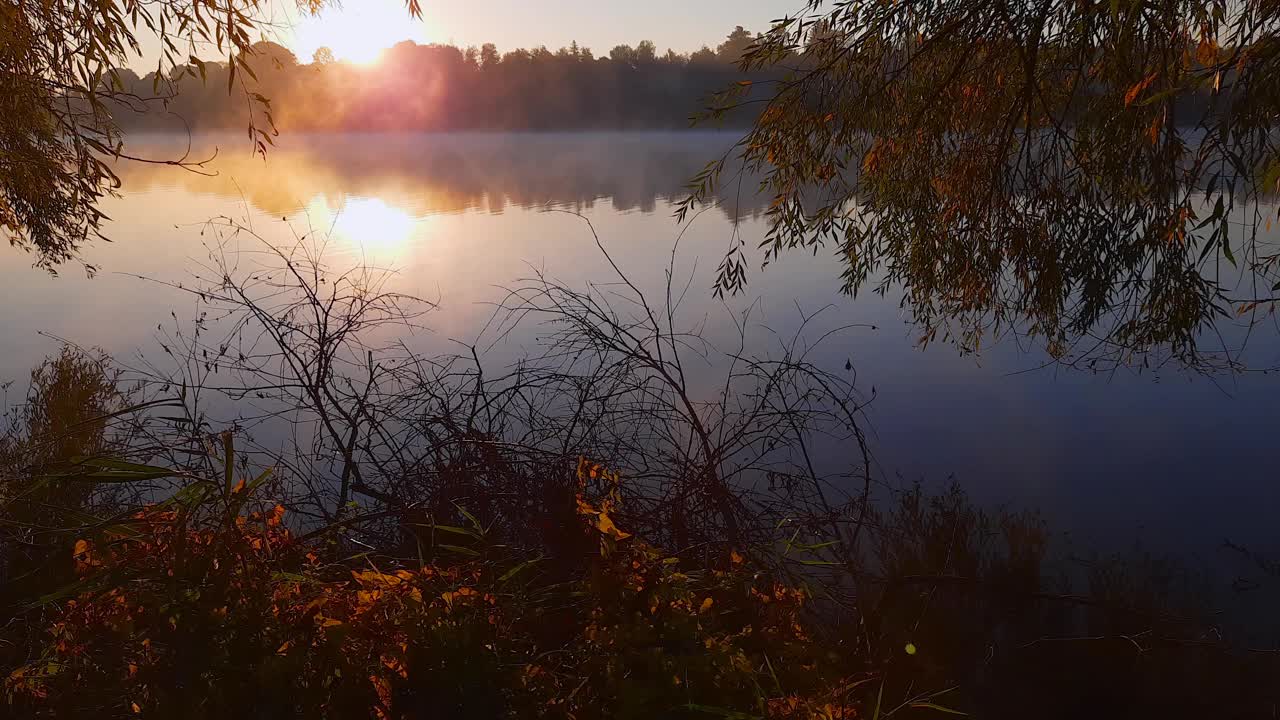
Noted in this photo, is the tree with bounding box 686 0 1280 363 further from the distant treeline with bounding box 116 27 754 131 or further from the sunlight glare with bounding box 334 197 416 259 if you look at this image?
the distant treeline with bounding box 116 27 754 131

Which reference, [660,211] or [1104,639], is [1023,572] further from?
[660,211]

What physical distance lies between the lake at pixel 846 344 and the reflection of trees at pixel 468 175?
34 cm

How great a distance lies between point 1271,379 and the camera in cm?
638

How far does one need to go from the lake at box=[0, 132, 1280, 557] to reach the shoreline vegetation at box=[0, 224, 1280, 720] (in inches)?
23.8

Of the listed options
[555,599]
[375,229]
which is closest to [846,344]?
[555,599]

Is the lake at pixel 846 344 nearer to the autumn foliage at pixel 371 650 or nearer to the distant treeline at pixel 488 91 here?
the autumn foliage at pixel 371 650

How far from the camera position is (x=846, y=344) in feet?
24.8

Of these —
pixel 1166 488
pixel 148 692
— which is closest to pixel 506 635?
pixel 148 692

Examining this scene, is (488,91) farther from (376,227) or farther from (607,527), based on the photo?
(607,527)

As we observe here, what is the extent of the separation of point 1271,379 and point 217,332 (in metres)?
9.44

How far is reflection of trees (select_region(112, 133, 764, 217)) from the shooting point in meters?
18.8

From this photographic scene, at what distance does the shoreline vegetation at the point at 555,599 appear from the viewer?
1.44m

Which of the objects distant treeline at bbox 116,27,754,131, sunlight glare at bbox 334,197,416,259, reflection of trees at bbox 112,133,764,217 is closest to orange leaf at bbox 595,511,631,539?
reflection of trees at bbox 112,133,764,217

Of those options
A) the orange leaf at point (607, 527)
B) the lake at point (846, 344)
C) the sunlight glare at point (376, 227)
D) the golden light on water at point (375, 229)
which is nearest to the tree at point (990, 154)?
the lake at point (846, 344)
